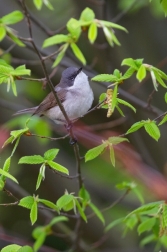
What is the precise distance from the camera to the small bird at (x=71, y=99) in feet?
10.4

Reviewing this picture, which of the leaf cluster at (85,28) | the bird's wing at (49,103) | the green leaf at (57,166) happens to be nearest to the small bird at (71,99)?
the bird's wing at (49,103)

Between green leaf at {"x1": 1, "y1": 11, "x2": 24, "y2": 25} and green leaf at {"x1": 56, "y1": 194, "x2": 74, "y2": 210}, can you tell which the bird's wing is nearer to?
green leaf at {"x1": 1, "y1": 11, "x2": 24, "y2": 25}

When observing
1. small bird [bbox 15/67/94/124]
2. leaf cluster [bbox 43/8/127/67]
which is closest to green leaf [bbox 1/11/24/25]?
leaf cluster [bbox 43/8/127/67]

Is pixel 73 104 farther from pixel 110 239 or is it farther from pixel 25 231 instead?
pixel 25 231

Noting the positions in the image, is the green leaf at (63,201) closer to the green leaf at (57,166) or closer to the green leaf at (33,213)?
the green leaf at (33,213)

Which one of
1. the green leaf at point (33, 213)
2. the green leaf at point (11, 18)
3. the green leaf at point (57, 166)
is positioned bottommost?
the green leaf at point (33, 213)

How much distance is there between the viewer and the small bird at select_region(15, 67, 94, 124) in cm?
318

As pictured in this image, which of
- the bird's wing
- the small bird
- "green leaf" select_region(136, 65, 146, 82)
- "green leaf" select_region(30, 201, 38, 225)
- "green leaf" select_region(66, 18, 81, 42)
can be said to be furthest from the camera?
the bird's wing

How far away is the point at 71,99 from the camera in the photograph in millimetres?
3250

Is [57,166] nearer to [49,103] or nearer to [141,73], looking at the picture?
[141,73]

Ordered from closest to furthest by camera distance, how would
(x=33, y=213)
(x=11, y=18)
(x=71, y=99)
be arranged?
1. (x=33, y=213)
2. (x=11, y=18)
3. (x=71, y=99)

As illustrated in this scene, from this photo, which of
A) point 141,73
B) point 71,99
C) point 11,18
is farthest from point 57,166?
point 71,99

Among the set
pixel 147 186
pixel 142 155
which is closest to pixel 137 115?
pixel 142 155

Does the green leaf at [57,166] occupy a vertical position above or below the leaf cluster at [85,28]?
below
